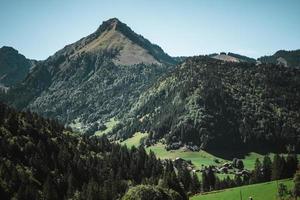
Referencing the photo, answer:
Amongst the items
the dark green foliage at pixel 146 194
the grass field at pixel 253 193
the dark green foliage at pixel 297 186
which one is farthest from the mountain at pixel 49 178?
the dark green foliage at pixel 297 186

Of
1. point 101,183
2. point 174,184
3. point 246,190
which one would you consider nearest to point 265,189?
point 246,190

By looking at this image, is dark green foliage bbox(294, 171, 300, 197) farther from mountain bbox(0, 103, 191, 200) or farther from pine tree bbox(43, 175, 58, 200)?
pine tree bbox(43, 175, 58, 200)

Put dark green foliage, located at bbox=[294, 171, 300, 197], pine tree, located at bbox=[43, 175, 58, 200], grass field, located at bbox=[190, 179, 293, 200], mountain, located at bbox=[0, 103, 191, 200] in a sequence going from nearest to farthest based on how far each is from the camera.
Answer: dark green foliage, located at bbox=[294, 171, 300, 197], grass field, located at bbox=[190, 179, 293, 200], mountain, located at bbox=[0, 103, 191, 200], pine tree, located at bbox=[43, 175, 58, 200]

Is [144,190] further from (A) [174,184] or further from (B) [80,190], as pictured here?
(B) [80,190]

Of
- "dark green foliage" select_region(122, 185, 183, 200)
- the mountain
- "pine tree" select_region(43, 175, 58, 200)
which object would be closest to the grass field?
the mountain

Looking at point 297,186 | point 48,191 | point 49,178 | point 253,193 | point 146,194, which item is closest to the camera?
point 297,186

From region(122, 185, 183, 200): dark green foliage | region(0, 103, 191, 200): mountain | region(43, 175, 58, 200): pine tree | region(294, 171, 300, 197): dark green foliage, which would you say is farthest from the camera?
region(43, 175, 58, 200): pine tree

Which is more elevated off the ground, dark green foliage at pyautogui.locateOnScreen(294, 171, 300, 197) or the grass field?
dark green foliage at pyautogui.locateOnScreen(294, 171, 300, 197)

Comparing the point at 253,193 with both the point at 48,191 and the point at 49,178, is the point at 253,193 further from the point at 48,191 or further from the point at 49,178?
the point at 49,178

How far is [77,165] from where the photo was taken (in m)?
197

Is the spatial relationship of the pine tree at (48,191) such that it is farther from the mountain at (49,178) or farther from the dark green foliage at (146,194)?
the dark green foliage at (146,194)

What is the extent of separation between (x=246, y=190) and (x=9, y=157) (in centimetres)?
9562

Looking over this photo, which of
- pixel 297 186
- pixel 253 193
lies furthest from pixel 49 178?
pixel 297 186

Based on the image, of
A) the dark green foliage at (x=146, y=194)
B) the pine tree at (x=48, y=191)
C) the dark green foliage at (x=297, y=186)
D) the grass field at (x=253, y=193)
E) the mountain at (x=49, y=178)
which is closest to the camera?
the dark green foliage at (x=297, y=186)
